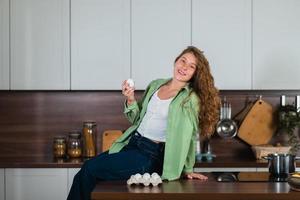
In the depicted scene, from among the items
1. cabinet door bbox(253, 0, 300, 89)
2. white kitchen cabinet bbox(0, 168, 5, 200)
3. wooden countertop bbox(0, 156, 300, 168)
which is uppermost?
cabinet door bbox(253, 0, 300, 89)

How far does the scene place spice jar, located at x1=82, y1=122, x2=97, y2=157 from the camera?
4.21 metres

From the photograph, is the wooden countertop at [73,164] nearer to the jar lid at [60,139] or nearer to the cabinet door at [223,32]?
the jar lid at [60,139]

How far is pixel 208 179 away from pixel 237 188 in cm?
31

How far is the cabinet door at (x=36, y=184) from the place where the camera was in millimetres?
3957

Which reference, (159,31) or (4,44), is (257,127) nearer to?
(159,31)

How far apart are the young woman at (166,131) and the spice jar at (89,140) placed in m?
1.42

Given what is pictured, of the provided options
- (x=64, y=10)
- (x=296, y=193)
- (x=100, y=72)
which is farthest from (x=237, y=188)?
(x=64, y=10)

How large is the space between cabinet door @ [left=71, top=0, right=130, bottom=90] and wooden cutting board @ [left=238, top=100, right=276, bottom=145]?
1.07m

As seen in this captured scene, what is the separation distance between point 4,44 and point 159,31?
1197 mm

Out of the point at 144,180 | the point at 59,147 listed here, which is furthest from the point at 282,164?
the point at 59,147

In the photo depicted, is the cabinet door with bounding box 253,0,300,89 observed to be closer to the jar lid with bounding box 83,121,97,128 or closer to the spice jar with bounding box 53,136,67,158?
the jar lid with bounding box 83,121,97,128

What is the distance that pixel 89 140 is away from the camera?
423 cm

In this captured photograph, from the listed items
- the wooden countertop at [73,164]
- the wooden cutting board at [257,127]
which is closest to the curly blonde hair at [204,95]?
the wooden countertop at [73,164]

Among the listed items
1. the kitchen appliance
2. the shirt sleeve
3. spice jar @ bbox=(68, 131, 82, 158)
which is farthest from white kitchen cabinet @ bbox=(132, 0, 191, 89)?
the kitchen appliance
